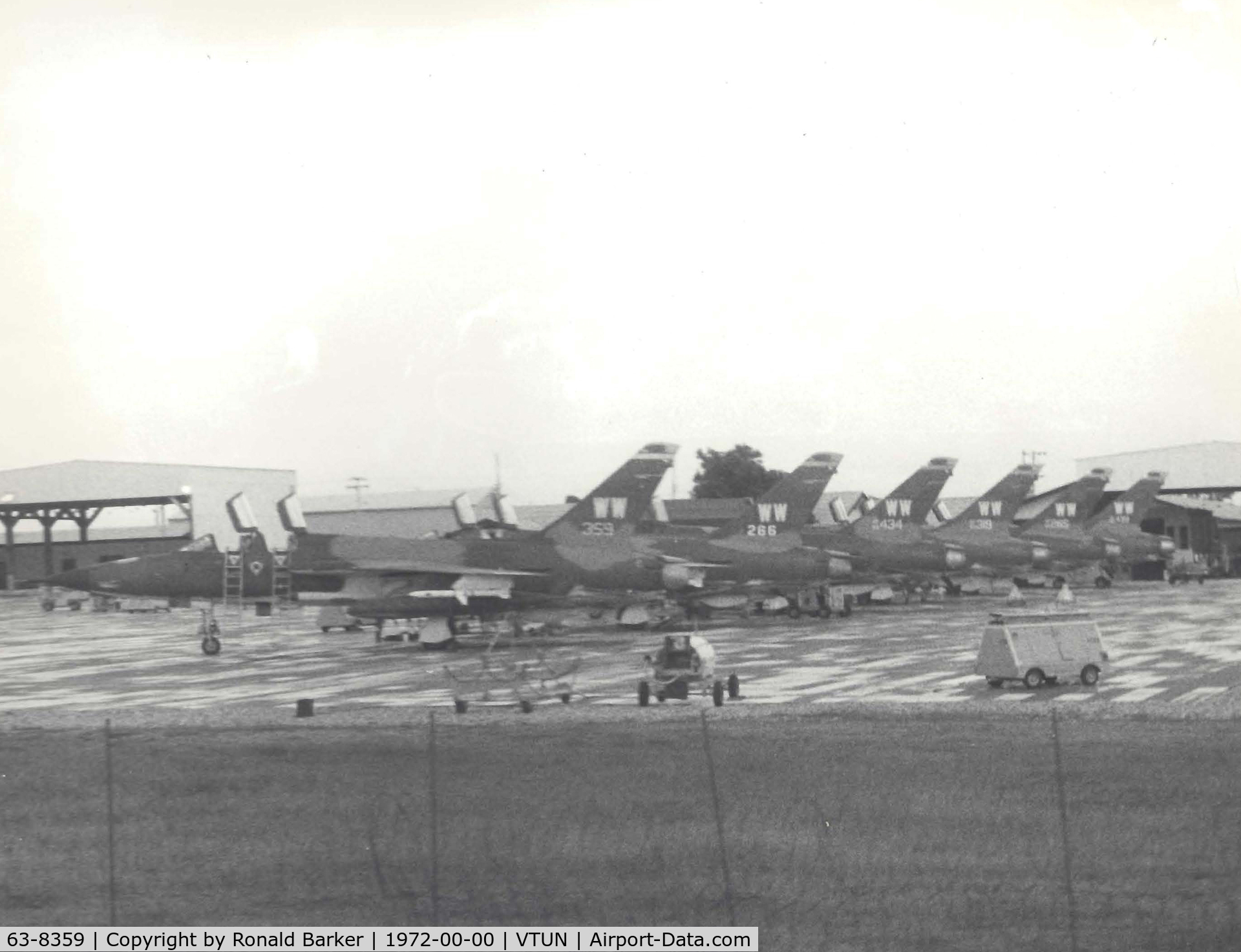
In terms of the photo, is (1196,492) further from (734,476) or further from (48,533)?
(48,533)

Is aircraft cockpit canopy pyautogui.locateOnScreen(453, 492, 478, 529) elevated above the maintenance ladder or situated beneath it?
elevated above

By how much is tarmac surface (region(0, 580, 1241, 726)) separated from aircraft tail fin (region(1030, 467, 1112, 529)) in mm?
23312

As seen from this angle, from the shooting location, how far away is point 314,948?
1083 cm

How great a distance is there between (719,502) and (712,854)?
105450 mm

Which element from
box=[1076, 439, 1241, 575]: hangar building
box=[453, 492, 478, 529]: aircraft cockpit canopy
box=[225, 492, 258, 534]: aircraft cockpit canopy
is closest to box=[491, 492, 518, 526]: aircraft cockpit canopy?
box=[453, 492, 478, 529]: aircraft cockpit canopy

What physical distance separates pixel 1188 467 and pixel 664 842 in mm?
119353

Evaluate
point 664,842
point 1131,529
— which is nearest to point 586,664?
point 664,842

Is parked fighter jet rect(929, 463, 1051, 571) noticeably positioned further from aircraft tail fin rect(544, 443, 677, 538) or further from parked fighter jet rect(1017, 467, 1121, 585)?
aircraft tail fin rect(544, 443, 677, 538)

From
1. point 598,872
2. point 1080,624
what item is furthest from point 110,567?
point 598,872

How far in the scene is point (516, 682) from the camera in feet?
97.1

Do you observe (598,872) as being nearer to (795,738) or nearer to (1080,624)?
(795,738)

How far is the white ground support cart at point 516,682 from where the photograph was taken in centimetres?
2841

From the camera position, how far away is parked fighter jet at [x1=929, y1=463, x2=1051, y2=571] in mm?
75688

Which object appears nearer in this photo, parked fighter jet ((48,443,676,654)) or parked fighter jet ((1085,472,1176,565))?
parked fighter jet ((48,443,676,654))
